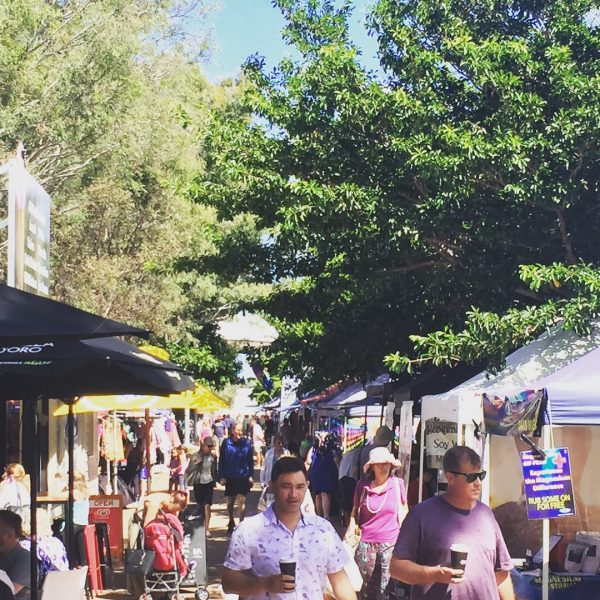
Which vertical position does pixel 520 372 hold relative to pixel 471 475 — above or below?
above

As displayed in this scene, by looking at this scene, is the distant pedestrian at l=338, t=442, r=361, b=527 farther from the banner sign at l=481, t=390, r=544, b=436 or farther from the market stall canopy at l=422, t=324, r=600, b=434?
the banner sign at l=481, t=390, r=544, b=436

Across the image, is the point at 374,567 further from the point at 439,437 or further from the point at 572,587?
the point at 439,437

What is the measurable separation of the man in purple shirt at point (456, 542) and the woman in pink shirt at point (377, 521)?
11.7ft

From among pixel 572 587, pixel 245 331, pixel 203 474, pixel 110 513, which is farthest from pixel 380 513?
pixel 245 331

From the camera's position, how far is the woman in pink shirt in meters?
9.32

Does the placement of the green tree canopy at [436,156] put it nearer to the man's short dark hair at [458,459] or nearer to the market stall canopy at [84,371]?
the market stall canopy at [84,371]

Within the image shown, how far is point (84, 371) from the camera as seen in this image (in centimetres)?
823

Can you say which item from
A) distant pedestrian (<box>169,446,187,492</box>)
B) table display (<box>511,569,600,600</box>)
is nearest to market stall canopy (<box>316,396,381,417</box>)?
distant pedestrian (<box>169,446,187,492</box>)

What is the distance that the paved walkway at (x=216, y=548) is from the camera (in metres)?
12.9

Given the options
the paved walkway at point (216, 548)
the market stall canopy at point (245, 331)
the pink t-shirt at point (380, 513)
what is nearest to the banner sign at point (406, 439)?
the paved walkway at point (216, 548)

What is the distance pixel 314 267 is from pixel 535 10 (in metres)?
5.02

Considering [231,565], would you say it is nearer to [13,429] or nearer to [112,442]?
[13,429]

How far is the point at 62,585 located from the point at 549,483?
402cm

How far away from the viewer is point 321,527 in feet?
17.3
